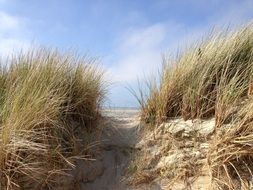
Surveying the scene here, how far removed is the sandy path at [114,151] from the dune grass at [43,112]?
255 millimetres

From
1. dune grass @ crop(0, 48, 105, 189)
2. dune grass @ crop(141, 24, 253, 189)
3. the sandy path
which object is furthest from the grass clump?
dune grass @ crop(0, 48, 105, 189)

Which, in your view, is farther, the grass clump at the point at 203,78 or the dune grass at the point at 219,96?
the grass clump at the point at 203,78

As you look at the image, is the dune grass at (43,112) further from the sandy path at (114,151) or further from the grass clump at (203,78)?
the grass clump at (203,78)

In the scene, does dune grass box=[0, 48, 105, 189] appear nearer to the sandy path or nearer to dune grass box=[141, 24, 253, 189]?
the sandy path

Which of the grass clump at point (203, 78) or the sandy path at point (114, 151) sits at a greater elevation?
the grass clump at point (203, 78)

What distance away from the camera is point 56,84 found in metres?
4.63

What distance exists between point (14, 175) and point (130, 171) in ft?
4.41

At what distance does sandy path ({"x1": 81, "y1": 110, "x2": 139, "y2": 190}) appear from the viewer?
4.57 meters

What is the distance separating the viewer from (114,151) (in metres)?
4.89

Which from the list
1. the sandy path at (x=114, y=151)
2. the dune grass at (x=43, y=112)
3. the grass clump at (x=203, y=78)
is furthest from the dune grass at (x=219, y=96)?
the dune grass at (x=43, y=112)

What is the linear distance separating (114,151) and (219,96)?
1403mm

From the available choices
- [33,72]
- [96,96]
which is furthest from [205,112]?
[33,72]

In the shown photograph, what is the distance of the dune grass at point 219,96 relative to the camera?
4.07m

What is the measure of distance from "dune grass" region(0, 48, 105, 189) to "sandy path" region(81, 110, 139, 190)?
25 cm
